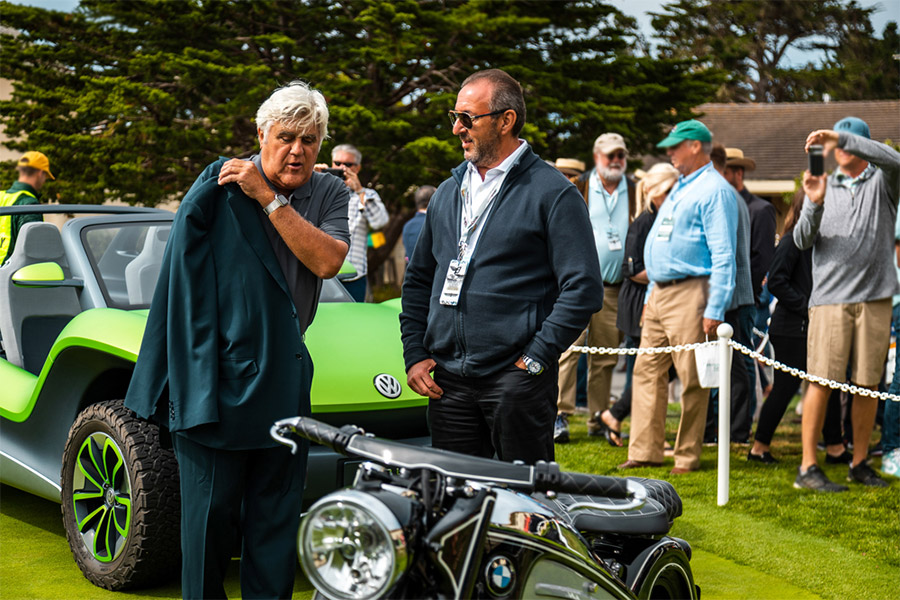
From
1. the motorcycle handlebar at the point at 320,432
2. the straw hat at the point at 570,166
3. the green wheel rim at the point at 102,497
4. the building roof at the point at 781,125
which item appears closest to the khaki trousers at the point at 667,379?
the straw hat at the point at 570,166

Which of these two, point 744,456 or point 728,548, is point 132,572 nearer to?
point 728,548

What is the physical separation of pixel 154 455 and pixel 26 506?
2.05 m

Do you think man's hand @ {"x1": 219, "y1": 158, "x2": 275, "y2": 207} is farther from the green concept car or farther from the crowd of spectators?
the crowd of spectators

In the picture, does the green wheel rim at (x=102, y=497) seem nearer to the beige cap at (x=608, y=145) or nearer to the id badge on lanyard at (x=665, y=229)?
the id badge on lanyard at (x=665, y=229)

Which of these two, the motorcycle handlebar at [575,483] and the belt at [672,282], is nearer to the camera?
the motorcycle handlebar at [575,483]

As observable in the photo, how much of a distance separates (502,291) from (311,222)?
2.23 ft

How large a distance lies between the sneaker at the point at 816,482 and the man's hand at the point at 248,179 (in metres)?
4.40

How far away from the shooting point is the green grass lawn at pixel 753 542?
14.5 feet

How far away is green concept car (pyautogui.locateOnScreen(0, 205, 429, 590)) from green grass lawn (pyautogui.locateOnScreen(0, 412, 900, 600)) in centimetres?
28

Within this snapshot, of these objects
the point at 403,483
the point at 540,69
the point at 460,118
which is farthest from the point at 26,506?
the point at 540,69

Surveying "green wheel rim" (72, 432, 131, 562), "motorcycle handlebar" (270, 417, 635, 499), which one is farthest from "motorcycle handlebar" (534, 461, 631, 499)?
"green wheel rim" (72, 432, 131, 562)

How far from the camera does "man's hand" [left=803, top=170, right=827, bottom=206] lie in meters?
5.65

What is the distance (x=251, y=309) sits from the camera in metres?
3.04

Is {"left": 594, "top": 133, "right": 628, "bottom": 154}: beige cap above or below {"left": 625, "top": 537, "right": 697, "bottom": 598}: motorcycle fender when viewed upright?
above
